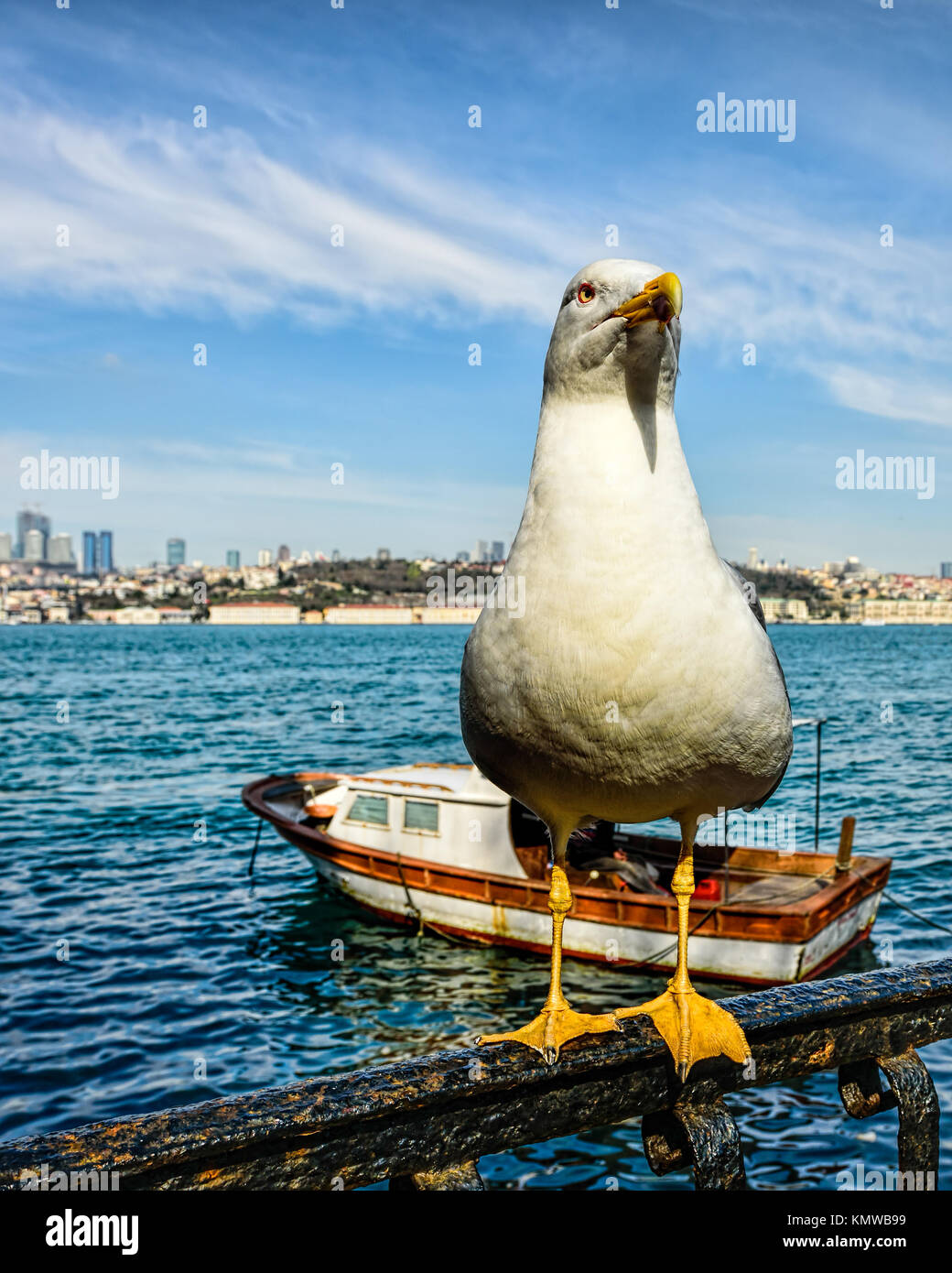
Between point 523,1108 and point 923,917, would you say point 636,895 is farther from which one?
point 523,1108

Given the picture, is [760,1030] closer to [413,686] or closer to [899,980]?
[899,980]

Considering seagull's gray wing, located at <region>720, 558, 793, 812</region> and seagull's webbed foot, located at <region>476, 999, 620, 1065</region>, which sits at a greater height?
seagull's gray wing, located at <region>720, 558, 793, 812</region>

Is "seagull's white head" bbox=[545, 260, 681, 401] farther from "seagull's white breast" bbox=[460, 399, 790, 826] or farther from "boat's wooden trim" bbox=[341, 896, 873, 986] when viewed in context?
"boat's wooden trim" bbox=[341, 896, 873, 986]

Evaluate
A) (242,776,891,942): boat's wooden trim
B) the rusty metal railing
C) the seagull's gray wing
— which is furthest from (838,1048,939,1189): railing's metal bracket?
(242,776,891,942): boat's wooden trim

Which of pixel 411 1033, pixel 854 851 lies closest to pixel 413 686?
pixel 854 851

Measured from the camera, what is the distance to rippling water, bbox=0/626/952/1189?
37.2 ft

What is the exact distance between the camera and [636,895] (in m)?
15.0

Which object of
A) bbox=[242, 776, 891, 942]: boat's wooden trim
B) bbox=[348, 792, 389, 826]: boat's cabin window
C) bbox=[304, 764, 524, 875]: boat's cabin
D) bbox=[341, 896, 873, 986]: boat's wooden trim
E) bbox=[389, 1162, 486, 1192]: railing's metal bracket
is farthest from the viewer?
bbox=[348, 792, 389, 826]: boat's cabin window

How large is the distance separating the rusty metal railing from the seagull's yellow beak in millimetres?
1572

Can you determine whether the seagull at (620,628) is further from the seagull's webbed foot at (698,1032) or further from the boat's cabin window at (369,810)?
the boat's cabin window at (369,810)

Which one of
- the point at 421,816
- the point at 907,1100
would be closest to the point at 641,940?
the point at 421,816

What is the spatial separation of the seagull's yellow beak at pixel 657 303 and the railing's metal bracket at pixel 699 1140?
1.69m

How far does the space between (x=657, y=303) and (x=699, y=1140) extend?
179 centimetres
